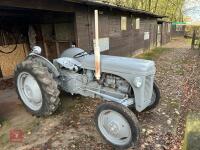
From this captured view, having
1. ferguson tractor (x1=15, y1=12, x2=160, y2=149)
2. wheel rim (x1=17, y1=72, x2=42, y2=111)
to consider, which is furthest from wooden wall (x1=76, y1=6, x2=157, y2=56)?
wheel rim (x1=17, y1=72, x2=42, y2=111)

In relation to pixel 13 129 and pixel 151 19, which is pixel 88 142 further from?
pixel 151 19

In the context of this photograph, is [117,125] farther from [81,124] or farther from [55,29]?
[55,29]

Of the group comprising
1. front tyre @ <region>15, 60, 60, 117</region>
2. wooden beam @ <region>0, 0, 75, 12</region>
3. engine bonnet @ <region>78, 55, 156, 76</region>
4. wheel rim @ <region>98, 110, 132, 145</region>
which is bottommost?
wheel rim @ <region>98, 110, 132, 145</region>

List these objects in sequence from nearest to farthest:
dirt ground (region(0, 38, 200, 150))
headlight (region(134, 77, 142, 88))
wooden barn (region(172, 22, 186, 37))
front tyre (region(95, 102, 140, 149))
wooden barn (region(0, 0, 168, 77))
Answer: front tyre (region(95, 102, 140, 149)), headlight (region(134, 77, 142, 88)), dirt ground (region(0, 38, 200, 150)), wooden barn (region(0, 0, 168, 77)), wooden barn (region(172, 22, 186, 37))

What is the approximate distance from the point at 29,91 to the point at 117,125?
6.75ft

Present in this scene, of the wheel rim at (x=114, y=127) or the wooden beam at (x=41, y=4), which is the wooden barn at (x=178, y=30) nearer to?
the wooden beam at (x=41, y=4)

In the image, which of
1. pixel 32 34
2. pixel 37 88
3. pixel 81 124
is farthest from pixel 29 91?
pixel 32 34

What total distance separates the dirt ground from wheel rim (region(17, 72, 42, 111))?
0.26 m

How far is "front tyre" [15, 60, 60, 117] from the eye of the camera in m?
3.59

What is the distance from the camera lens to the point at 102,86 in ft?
12.0

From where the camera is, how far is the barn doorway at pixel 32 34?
21.0 feet

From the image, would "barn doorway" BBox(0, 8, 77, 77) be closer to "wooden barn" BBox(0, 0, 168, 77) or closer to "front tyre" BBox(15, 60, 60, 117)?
"wooden barn" BBox(0, 0, 168, 77)

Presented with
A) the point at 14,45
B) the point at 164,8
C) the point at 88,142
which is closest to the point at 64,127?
the point at 88,142

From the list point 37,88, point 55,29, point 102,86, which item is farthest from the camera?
point 55,29
